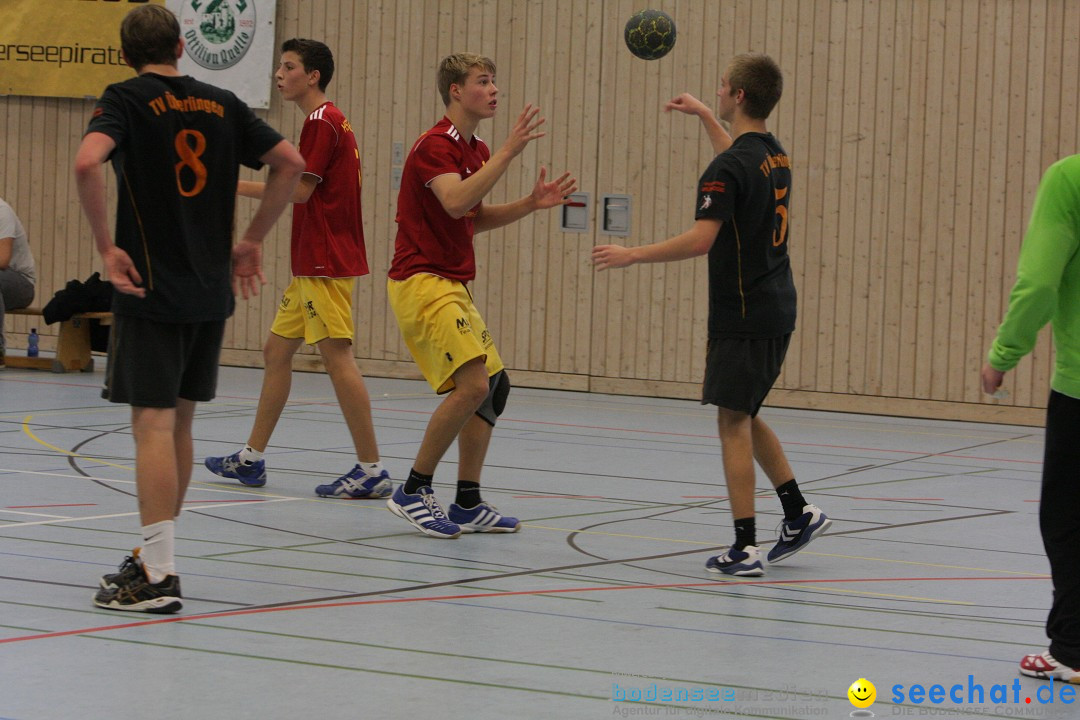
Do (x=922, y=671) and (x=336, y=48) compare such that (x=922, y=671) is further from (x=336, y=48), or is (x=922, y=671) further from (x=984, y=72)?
(x=336, y=48)

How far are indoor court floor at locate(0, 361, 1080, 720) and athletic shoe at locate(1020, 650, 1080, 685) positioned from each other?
4 cm

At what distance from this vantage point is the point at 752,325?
16.4 feet

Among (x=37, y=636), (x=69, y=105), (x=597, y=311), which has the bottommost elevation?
(x=37, y=636)

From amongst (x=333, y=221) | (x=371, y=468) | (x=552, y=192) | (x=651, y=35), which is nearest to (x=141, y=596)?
(x=552, y=192)

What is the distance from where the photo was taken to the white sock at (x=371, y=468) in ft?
21.0

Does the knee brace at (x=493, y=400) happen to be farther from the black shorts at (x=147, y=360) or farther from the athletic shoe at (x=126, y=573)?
the athletic shoe at (x=126, y=573)

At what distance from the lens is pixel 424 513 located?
546 cm

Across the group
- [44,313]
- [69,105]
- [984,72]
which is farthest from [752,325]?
[69,105]

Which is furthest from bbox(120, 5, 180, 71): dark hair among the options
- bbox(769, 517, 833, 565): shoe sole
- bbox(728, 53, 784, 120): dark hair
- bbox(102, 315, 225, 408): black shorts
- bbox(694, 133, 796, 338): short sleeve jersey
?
bbox(769, 517, 833, 565): shoe sole

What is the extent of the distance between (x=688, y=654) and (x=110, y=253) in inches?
74.9

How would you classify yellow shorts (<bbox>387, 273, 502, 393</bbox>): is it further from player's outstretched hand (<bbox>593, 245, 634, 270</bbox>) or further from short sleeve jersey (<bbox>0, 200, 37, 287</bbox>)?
short sleeve jersey (<bbox>0, 200, 37, 287</bbox>)

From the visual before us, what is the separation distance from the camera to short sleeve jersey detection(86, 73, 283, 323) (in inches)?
160

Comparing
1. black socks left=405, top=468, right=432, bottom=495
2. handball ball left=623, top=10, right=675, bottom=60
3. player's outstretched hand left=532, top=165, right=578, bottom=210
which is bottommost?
black socks left=405, top=468, right=432, bottom=495

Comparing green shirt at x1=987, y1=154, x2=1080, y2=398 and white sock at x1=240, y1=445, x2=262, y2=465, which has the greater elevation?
green shirt at x1=987, y1=154, x2=1080, y2=398
